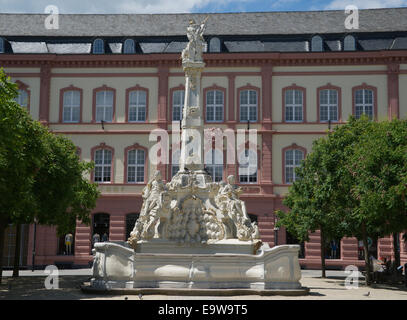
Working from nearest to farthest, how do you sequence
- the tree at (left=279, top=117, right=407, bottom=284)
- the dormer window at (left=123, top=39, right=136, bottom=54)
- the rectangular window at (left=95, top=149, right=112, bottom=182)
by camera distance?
the tree at (left=279, top=117, right=407, bottom=284), the rectangular window at (left=95, top=149, right=112, bottom=182), the dormer window at (left=123, top=39, right=136, bottom=54)

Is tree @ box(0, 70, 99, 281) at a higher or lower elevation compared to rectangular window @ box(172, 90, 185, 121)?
lower

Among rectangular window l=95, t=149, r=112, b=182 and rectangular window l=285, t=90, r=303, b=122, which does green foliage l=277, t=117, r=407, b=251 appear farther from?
rectangular window l=95, t=149, r=112, b=182

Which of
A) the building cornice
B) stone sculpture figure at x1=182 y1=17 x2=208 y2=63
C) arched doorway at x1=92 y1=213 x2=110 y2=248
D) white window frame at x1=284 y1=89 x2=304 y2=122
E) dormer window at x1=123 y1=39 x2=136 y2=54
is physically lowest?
arched doorway at x1=92 y1=213 x2=110 y2=248

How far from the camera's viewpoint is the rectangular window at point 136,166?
3819 centimetres

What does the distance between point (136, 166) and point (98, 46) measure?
8831 millimetres

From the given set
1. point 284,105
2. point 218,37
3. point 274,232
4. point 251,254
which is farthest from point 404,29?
point 251,254

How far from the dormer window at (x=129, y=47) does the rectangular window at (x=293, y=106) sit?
10902mm

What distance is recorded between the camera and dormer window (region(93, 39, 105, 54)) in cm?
3954

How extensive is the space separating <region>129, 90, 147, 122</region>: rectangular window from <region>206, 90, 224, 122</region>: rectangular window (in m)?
4.28

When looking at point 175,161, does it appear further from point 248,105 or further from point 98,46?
point 98,46

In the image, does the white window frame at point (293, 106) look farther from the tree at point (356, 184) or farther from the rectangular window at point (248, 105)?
the tree at point (356, 184)

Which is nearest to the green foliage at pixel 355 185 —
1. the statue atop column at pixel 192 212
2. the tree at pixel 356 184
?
the tree at pixel 356 184

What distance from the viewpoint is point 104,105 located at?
39094mm

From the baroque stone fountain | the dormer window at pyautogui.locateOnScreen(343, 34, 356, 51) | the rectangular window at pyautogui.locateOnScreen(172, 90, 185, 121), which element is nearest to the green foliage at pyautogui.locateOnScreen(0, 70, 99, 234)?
the baroque stone fountain
